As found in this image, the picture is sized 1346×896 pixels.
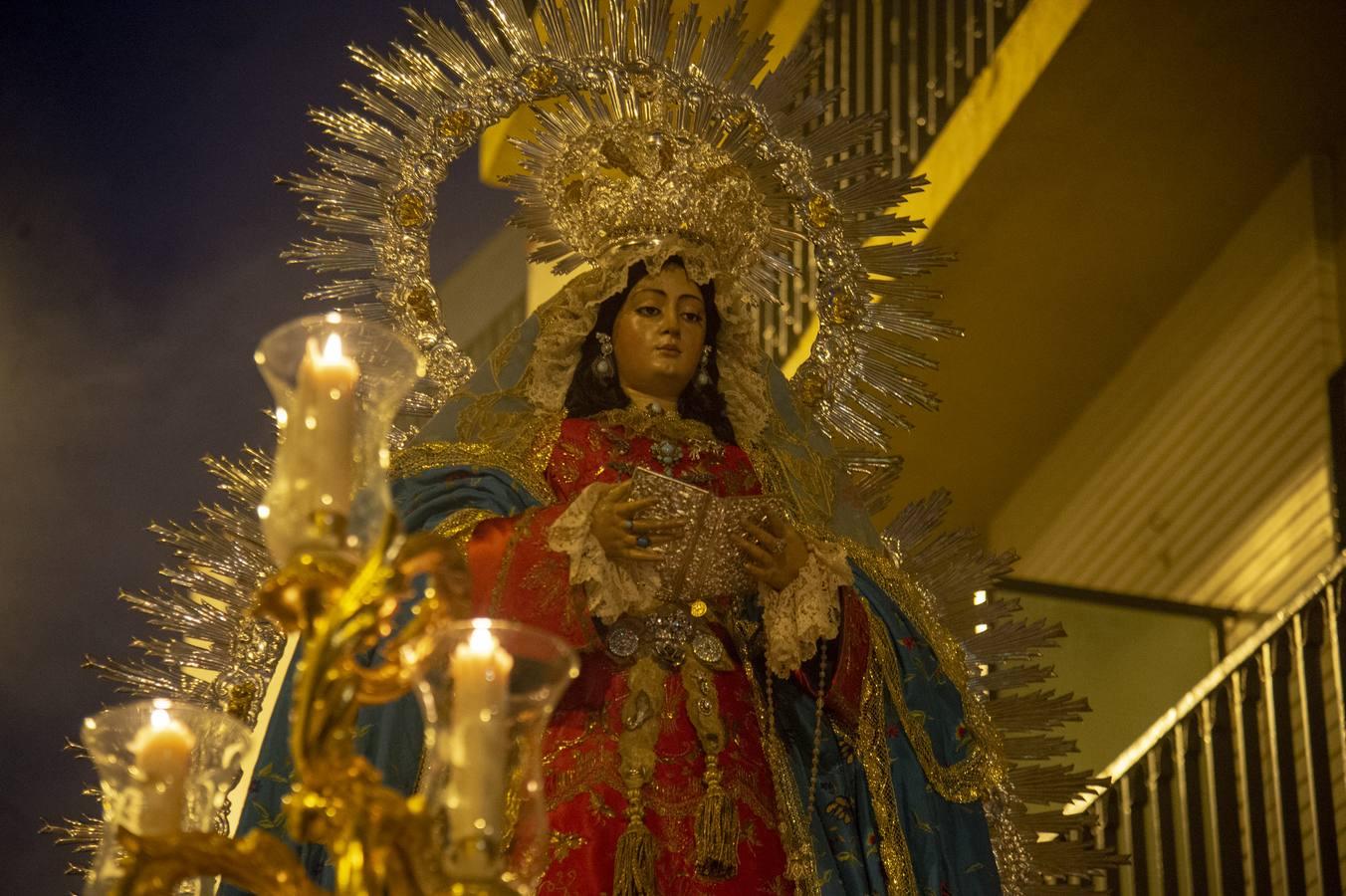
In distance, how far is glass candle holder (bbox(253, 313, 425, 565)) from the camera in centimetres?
163

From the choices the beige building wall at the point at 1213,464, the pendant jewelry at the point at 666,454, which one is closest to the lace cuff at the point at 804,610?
the pendant jewelry at the point at 666,454

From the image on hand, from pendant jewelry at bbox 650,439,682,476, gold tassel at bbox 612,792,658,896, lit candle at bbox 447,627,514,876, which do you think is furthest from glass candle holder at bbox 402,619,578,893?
pendant jewelry at bbox 650,439,682,476

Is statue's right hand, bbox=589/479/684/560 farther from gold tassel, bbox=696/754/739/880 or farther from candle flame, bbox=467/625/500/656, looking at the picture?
candle flame, bbox=467/625/500/656

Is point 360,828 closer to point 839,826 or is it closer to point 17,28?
point 839,826

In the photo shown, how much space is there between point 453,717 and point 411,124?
2112 millimetres

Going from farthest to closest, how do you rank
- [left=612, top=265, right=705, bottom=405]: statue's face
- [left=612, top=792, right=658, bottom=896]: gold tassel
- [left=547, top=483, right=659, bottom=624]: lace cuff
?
1. [left=612, top=265, right=705, bottom=405]: statue's face
2. [left=547, top=483, right=659, bottom=624]: lace cuff
3. [left=612, top=792, right=658, bottom=896]: gold tassel

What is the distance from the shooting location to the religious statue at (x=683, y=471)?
283cm

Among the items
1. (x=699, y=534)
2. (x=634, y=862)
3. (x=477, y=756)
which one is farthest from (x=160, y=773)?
(x=699, y=534)

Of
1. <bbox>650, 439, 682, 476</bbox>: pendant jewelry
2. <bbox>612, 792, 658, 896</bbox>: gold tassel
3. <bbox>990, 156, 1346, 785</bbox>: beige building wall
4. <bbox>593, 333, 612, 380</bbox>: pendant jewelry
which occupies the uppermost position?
<bbox>990, 156, 1346, 785</bbox>: beige building wall

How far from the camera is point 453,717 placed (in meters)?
1.58

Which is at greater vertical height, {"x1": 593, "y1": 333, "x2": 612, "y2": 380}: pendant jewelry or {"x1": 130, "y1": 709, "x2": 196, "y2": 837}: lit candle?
{"x1": 593, "y1": 333, "x2": 612, "y2": 380}: pendant jewelry

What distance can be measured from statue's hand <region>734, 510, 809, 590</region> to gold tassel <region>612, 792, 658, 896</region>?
384 mm

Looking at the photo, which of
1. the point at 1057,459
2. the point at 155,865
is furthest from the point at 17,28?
the point at 155,865

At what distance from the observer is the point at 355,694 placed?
1.64 meters
